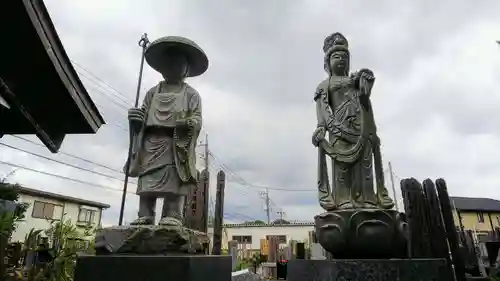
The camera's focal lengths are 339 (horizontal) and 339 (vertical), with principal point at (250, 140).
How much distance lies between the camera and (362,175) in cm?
453

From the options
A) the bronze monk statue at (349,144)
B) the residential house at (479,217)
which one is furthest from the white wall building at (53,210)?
the residential house at (479,217)

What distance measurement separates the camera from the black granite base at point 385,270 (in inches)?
142

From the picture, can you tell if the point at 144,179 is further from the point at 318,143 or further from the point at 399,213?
the point at 399,213

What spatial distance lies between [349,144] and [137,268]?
307 centimetres

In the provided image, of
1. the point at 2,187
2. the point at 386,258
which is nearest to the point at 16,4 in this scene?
the point at 386,258

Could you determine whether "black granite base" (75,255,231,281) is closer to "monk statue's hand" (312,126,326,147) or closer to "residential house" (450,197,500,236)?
"monk statue's hand" (312,126,326,147)

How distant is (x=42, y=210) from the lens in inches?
748

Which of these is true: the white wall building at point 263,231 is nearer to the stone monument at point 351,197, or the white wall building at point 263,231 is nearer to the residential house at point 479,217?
the residential house at point 479,217

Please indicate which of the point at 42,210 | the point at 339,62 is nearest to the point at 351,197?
the point at 339,62

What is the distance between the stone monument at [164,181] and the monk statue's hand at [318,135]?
5.51 ft

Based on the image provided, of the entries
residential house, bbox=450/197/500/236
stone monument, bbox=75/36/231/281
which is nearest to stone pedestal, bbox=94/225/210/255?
stone monument, bbox=75/36/231/281

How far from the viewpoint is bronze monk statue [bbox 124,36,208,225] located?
385cm

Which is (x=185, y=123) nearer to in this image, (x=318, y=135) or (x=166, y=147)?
(x=166, y=147)

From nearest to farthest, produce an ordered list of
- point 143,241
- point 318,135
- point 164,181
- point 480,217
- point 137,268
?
point 137,268, point 143,241, point 164,181, point 318,135, point 480,217
